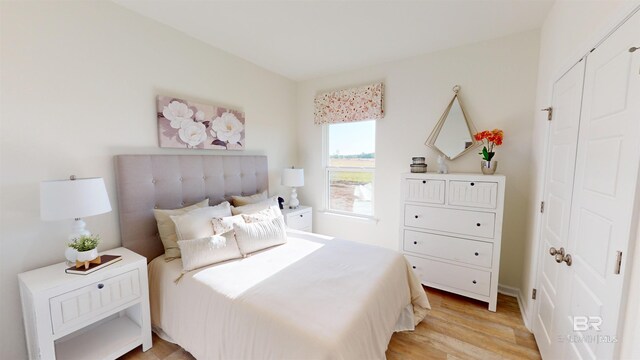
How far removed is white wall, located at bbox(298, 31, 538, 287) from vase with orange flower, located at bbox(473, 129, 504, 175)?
19 centimetres

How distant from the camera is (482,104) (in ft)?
8.11

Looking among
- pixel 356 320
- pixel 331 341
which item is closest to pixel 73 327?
pixel 331 341

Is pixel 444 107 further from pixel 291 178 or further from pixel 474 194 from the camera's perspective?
pixel 291 178

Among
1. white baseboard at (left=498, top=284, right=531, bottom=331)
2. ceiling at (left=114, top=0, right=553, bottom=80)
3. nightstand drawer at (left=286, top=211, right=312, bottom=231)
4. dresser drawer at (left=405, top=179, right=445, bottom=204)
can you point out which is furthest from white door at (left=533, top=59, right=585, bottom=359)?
nightstand drawer at (left=286, top=211, right=312, bottom=231)

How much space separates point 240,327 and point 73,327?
1024mm

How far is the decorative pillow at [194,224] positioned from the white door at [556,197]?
93.5 inches

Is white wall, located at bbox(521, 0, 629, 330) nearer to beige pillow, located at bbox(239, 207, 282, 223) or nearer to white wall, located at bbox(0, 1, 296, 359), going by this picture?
beige pillow, located at bbox(239, 207, 282, 223)

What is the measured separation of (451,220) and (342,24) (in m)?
2.05

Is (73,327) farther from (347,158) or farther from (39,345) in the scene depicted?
(347,158)

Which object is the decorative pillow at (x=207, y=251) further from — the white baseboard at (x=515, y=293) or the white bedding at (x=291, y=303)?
the white baseboard at (x=515, y=293)

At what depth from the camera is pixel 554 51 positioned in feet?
5.84

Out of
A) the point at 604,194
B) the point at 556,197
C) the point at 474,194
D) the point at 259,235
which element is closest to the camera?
the point at 604,194

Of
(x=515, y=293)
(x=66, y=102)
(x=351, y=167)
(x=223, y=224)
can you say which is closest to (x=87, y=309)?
(x=223, y=224)

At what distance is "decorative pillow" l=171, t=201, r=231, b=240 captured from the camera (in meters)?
1.86
